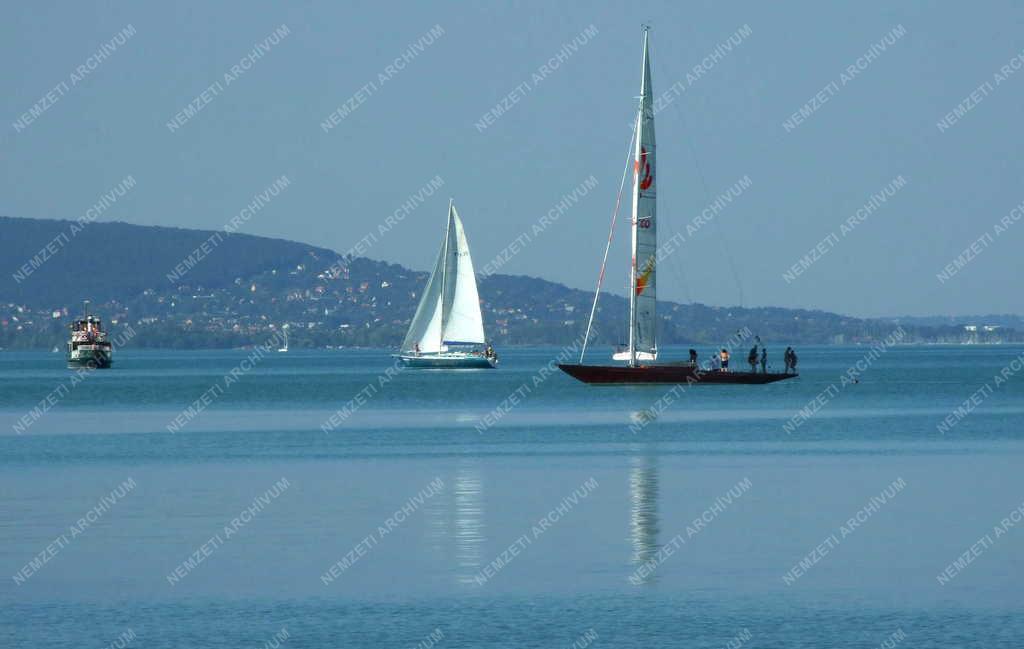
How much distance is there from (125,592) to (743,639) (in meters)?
8.74

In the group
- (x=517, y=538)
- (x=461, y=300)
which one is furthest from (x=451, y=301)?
(x=517, y=538)

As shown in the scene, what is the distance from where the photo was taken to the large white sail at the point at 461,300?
428 ft

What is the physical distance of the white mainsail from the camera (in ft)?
428

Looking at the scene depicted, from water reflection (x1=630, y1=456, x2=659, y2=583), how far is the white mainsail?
275 ft

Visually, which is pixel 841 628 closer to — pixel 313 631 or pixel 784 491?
pixel 313 631

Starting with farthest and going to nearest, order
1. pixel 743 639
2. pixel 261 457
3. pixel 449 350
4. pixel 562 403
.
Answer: pixel 449 350 → pixel 562 403 → pixel 261 457 → pixel 743 639

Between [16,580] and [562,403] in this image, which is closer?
[16,580]

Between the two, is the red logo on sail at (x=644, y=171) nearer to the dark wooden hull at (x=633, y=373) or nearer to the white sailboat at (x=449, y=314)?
the dark wooden hull at (x=633, y=373)

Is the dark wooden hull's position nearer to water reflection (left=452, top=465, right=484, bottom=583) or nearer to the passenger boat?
water reflection (left=452, top=465, right=484, bottom=583)

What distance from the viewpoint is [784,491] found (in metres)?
37.7

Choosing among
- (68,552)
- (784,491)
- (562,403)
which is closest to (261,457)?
(784,491)

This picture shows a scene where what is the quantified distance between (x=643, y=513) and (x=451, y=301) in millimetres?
100480

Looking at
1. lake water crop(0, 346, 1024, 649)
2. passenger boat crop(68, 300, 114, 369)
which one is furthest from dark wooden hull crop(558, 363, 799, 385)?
passenger boat crop(68, 300, 114, 369)

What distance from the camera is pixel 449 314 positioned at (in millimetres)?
134125
